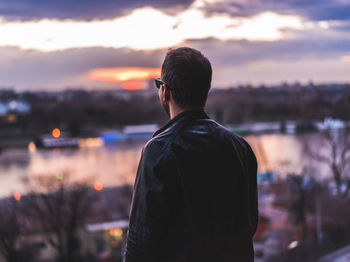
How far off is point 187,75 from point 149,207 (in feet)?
0.74

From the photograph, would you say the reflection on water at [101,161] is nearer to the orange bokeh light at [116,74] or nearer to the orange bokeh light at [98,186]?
the orange bokeh light at [98,186]

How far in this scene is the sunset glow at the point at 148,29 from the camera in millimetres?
2723

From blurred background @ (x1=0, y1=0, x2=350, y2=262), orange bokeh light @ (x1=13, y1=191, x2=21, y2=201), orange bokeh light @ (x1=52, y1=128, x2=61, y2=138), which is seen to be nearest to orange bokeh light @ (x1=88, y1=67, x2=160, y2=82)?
blurred background @ (x1=0, y1=0, x2=350, y2=262)

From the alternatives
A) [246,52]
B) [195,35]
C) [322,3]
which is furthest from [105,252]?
[322,3]

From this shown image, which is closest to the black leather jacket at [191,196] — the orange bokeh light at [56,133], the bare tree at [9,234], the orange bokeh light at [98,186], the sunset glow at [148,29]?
the sunset glow at [148,29]

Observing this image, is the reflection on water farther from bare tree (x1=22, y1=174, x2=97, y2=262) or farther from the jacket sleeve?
the jacket sleeve

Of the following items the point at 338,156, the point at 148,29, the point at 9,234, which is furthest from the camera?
the point at 9,234

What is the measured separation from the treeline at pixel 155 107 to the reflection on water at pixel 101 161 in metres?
0.93

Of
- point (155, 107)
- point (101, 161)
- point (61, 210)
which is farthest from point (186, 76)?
point (101, 161)

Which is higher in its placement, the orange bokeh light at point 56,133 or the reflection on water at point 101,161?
the orange bokeh light at point 56,133

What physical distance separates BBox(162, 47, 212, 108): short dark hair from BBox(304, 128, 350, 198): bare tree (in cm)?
405

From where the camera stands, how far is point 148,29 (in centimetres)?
288

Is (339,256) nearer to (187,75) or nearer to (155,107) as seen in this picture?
(187,75)

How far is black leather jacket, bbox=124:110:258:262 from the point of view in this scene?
687mm
